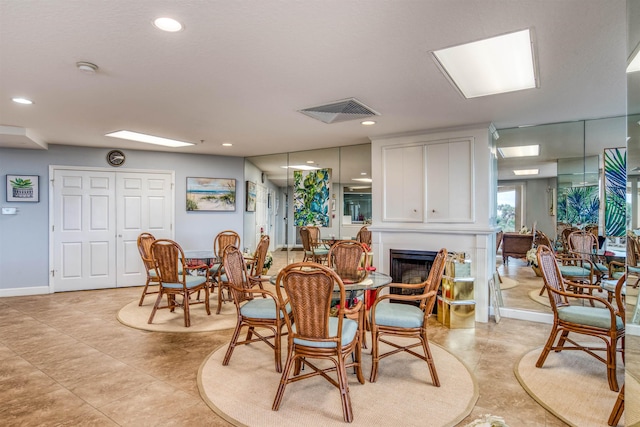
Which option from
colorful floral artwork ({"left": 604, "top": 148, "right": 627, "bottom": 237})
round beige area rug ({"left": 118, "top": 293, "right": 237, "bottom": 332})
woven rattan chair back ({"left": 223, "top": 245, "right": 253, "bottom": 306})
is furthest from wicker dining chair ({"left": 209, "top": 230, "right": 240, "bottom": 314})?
colorful floral artwork ({"left": 604, "top": 148, "right": 627, "bottom": 237})

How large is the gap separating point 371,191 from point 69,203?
4877 mm

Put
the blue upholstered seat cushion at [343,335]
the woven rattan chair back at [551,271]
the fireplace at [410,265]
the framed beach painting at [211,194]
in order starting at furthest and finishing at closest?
the framed beach painting at [211,194], the fireplace at [410,265], the woven rattan chair back at [551,271], the blue upholstered seat cushion at [343,335]

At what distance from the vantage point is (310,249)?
228 inches

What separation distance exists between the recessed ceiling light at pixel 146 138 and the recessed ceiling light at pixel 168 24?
310 centimetres

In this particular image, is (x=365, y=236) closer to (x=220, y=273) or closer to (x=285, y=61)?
(x=220, y=273)

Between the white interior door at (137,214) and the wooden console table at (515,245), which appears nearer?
the wooden console table at (515,245)

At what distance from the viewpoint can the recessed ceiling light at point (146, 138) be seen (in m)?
4.76

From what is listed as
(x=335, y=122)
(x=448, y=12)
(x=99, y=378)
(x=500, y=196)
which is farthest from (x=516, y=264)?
(x=99, y=378)

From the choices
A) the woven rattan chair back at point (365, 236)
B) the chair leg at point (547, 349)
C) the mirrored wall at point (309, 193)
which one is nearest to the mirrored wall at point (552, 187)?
the chair leg at point (547, 349)

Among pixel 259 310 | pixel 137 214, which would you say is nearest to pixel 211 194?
pixel 137 214

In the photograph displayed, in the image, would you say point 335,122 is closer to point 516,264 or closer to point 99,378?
point 516,264

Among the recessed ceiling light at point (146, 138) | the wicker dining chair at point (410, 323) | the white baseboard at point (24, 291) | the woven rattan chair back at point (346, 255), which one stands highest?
the recessed ceiling light at point (146, 138)

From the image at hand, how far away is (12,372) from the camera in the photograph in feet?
9.05

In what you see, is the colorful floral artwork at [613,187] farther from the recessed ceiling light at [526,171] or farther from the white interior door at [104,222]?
the white interior door at [104,222]
